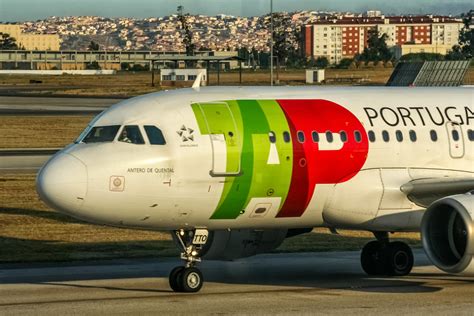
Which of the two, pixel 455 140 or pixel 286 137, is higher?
pixel 286 137

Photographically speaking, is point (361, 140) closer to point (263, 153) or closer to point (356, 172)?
point (356, 172)

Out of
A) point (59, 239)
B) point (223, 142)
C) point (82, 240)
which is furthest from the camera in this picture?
point (59, 239)

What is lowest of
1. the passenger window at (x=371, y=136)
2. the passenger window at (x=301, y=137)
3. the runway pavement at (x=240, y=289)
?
the runway pavement at (x=240, y=289)

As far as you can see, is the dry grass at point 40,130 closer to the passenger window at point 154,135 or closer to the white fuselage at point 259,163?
the white fuselage at point 259,163

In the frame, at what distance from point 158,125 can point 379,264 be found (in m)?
5.76

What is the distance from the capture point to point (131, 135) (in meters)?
21.9

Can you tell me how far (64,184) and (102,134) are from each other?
142 cm

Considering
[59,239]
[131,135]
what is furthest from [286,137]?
[59,239]

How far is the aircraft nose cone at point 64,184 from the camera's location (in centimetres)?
2091

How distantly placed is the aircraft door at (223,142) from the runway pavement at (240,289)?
7.14 ft

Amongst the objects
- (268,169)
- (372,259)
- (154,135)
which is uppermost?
(154,135)

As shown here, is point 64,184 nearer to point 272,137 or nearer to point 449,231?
point 272,137

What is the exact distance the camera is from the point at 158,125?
22.0 m

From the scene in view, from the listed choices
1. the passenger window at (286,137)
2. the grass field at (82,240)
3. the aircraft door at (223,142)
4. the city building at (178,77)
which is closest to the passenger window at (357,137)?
the passenger window at (286,137)
